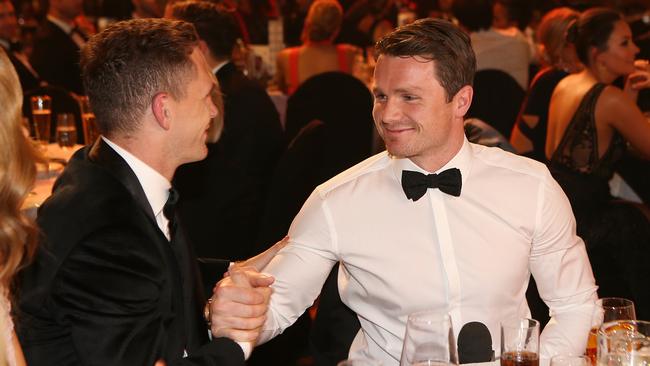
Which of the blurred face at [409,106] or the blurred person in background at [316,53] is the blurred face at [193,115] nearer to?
the blurred face at [409,106]

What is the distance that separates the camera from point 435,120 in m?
2.29

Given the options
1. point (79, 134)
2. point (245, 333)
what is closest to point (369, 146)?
point (79, 134)

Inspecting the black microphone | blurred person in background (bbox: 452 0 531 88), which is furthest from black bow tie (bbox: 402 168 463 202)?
blurred person in background (bbox: 452 0 531 88)

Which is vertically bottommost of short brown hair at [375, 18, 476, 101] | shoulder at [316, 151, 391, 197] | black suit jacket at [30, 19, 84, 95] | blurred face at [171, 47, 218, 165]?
black suit jacket at [30, 19, 84, 95]

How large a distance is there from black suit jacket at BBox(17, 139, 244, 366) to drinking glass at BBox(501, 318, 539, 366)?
0.65 meters

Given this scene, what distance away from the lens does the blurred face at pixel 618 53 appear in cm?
431

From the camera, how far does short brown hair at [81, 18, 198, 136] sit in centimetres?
210

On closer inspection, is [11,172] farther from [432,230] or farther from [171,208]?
[432,230]

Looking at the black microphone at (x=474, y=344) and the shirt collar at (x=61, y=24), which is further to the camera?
the shirt collar at (x=61, y=24)

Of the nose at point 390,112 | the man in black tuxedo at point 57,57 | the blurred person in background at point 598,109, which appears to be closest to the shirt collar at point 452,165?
the nose at point 390,112

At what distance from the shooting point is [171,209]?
2.16 m

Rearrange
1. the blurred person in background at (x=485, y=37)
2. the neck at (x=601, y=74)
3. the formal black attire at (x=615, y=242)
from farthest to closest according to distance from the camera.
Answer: the blurred person in background at (x=485, y=37), the neck at (x=601, y=74), the formal black attire at (x=615, y=242)

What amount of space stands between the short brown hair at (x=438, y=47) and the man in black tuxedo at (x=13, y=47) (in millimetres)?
4909

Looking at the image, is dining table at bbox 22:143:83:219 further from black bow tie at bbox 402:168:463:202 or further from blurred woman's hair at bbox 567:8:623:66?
blurred woman's hair at bbox 567:8:623:66
